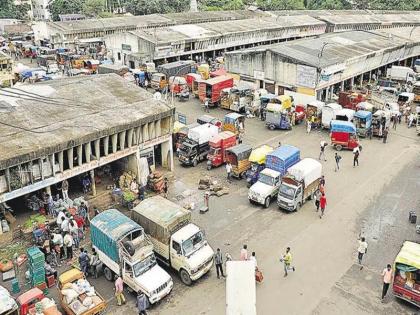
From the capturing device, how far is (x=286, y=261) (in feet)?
66.8

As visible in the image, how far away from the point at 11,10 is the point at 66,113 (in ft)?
357

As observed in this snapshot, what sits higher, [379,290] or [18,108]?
[18,108]

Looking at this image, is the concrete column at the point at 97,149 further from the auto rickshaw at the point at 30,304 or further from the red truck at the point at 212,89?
→ the red truck at the point at 212,89

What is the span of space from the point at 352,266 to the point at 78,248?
45.6ft

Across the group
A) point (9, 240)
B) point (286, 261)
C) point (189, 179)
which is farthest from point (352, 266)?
point (9, 240)

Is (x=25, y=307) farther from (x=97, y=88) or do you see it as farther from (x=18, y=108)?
(x=97, y=88)

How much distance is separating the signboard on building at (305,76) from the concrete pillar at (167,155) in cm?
1905

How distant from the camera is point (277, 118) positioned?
39.6 meters

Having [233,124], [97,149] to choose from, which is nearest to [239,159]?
[233,124]

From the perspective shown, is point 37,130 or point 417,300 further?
point 37,130

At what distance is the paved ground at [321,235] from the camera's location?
18.9 metres

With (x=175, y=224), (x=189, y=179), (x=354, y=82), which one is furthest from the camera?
(x=354, y=82)

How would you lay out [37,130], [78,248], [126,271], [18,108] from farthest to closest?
[18,108] < [37,130] < [78,248] < [126,271]

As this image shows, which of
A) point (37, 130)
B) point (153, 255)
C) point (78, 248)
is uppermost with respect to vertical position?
point (37, 130)
